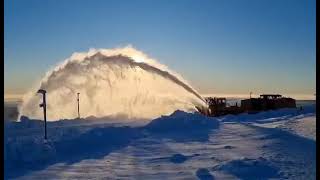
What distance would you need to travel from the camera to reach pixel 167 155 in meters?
13.5

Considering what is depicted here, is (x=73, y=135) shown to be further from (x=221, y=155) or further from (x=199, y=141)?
(x=221, y=155)

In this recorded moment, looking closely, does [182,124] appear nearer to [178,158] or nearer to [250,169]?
[178,158]

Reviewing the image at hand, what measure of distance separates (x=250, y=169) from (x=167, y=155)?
3670 millimetres

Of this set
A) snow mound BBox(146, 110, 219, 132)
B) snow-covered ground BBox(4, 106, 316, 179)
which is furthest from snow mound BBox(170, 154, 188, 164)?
snow mound BBox(146, 110, 219, 132)

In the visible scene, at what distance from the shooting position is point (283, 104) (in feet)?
140

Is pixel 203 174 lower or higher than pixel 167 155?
lower

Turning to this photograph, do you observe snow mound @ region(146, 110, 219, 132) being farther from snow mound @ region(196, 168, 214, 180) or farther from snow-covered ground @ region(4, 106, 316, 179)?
snow mound @ region(196, 168, 214, 180)

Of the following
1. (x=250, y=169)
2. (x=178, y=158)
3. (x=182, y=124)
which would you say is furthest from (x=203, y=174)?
(x=182, y=124)

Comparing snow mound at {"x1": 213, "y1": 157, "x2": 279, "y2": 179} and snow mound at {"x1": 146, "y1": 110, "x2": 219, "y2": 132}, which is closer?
snow mound at {"x1": 213, "y1": 157, "x2": 279, "y2": 179}

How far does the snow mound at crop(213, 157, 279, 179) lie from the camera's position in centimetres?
1001

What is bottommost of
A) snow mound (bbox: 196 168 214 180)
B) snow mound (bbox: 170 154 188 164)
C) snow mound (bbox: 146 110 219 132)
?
snow mound (bbox: 196 168 214 180)

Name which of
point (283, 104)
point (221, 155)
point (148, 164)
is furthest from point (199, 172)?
point (283, 104)
